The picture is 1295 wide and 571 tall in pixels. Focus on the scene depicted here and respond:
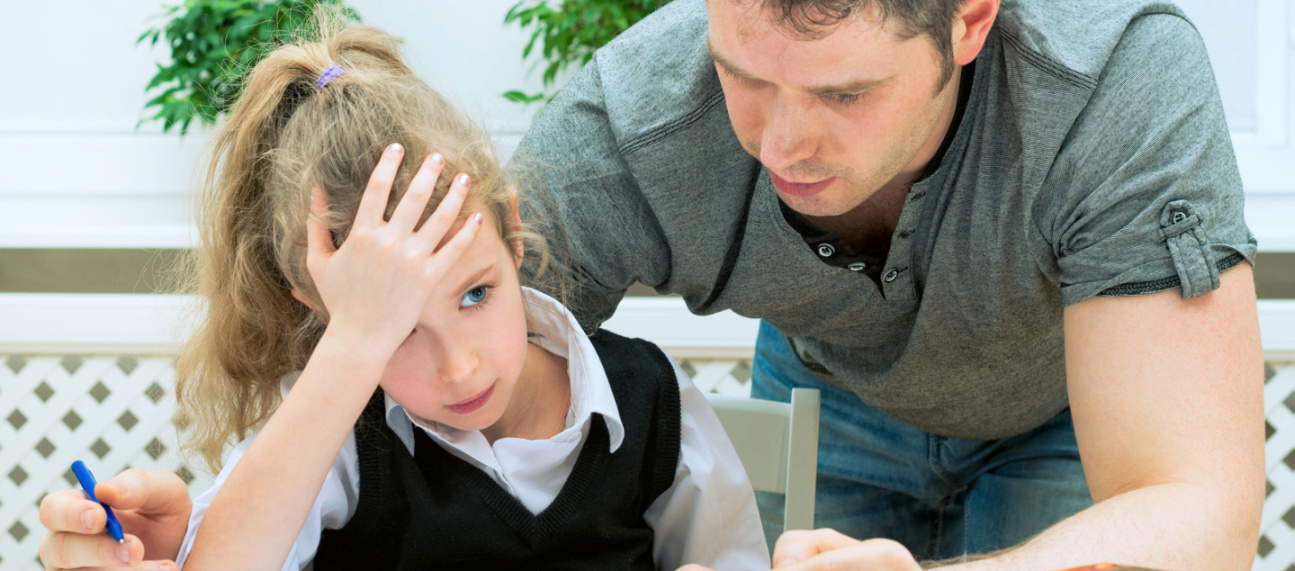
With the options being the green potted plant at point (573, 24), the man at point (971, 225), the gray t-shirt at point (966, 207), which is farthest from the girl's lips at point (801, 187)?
the green potted plant at point (573, 24)

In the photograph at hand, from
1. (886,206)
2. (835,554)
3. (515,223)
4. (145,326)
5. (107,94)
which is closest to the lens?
(835,554)

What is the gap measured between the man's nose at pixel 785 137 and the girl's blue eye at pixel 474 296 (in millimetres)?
288

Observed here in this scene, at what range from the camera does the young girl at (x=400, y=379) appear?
2.69ft

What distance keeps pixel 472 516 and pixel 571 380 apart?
18 cm

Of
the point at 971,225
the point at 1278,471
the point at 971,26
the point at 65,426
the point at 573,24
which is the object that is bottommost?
the point at 1278,471

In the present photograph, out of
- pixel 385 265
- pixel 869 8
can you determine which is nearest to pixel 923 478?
pixel 869 8

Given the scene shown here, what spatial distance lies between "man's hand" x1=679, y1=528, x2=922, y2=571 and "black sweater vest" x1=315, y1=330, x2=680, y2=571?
0.32m

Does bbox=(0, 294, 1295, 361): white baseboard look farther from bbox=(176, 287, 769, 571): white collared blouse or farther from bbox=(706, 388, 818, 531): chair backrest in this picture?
bbox=(176, 287, 769, 571): white collared blouse

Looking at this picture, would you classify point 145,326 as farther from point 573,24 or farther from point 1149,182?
point 1149,182

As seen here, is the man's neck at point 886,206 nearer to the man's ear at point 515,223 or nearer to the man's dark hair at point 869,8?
the man's dark hair at point 869,8

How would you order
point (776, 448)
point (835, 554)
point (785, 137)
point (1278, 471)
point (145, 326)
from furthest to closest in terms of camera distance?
1. point (1278, 471)
2. point (145, 326)
3. point (776, 448)
4. point (785, 137)
5. point (835, 554)

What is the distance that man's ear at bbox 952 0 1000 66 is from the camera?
2.95 feet

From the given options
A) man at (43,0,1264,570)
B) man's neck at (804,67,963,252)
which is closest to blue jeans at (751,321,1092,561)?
man at (43,0,1264,570)

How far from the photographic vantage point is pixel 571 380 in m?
1.08
